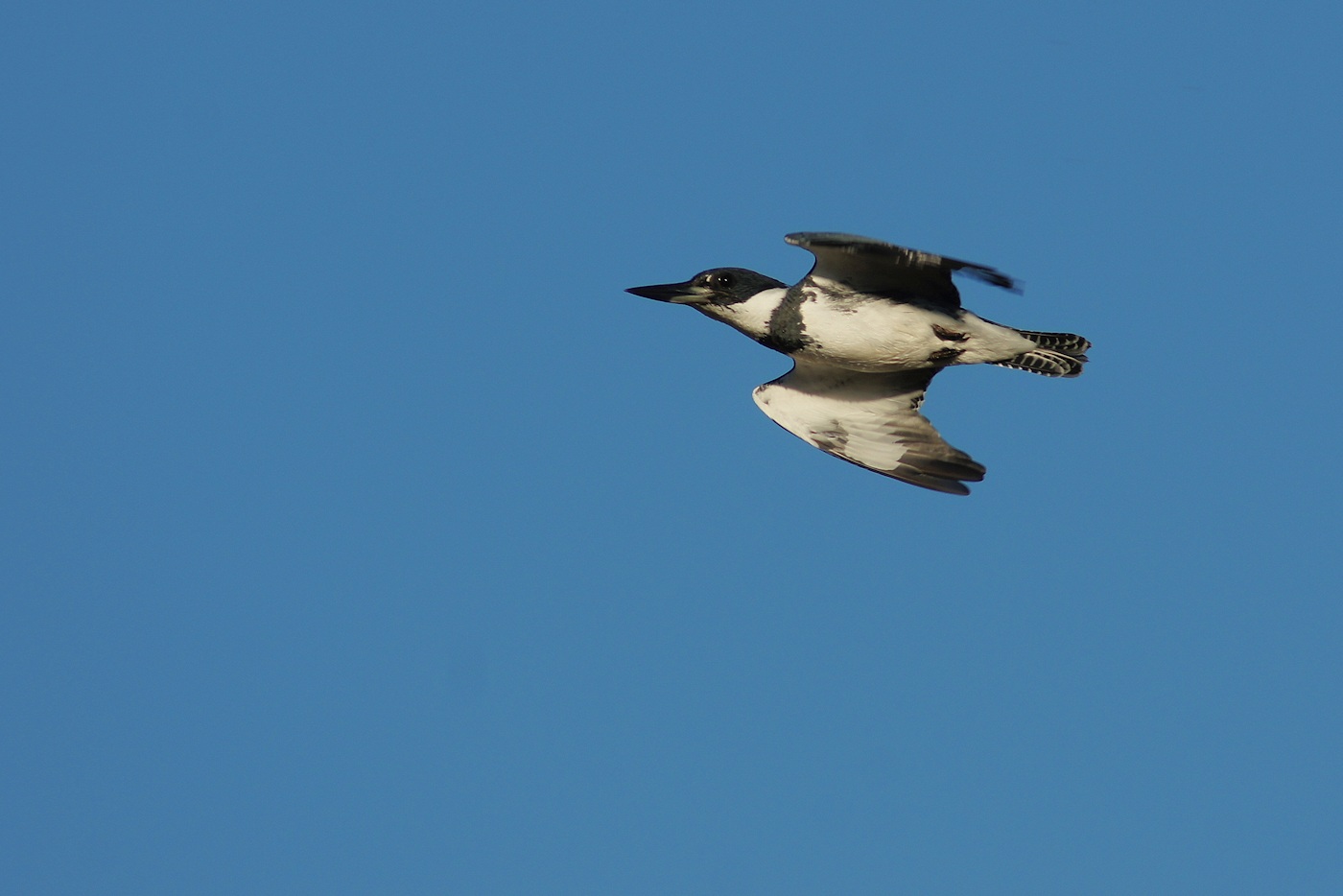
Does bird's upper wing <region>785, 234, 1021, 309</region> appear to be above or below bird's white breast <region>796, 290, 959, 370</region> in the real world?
above

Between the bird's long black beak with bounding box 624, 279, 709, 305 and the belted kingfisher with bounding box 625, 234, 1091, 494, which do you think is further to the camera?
the bird's long black beak with bounding box 624, 279, 709, 305

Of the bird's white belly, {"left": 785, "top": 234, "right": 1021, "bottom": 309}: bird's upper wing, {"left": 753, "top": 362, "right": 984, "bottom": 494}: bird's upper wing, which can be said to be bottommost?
{"left": 753, "top": 362, "right": 984, "bottom": 494}: bird's upper wing

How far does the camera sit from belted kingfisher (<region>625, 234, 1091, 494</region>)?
8.78m

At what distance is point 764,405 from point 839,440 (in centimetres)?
63

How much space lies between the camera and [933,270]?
844 cm

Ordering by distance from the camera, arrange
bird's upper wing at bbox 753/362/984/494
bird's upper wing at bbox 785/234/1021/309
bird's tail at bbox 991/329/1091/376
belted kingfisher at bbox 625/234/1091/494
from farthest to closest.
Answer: bird's upper wing at bbox 753/362/984/494
bird's tail at bbox 991/329/1091/376
belted kingfisher at bbox 625/234/1091/494
bird's upper wing at bbox 785/234/1021/309

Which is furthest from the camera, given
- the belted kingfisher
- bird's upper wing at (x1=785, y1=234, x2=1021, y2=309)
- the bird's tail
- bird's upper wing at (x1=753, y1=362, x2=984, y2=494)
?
bird's upper wing at (x1=753, y1=362, x2=984, y2=494)

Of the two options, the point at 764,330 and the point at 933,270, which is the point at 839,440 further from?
the point at 933,270

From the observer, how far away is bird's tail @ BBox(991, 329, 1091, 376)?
9117mm

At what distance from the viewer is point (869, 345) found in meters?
8.97

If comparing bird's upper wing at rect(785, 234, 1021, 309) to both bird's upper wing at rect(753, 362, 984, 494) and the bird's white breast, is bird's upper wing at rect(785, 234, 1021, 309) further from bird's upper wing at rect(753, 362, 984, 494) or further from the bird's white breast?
bird's upper wing at rect(753, 362, 984, 494)

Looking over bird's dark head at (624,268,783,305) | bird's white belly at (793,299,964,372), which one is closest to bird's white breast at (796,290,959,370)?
bird's white belly at (793,299,964,372)

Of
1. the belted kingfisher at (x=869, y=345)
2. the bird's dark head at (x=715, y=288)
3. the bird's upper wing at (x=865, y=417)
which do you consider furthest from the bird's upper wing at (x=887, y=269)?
the bird's upper wing at (x=865, y=417)

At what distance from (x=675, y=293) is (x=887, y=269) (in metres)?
1.84
